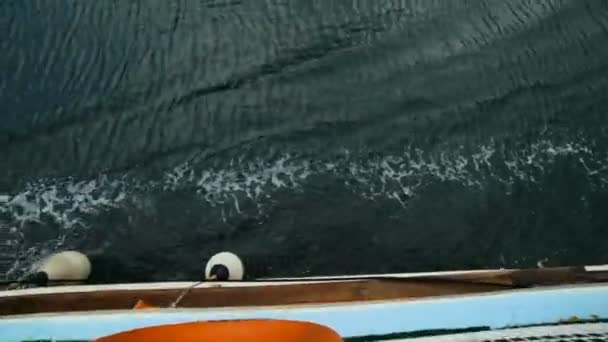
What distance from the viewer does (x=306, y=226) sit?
3338 mm

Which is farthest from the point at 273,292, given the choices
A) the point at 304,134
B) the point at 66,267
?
the point at 304,134

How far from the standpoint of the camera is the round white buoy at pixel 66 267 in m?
2.78

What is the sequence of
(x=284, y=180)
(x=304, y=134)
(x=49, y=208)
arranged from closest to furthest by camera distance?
(x=49, y=208), (x=284, y=180), (x=304, y=134)

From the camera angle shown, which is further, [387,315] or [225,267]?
[225,267]

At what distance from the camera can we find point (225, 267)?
280cm

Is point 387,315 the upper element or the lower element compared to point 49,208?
lower

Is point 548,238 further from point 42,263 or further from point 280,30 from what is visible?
point 42,263

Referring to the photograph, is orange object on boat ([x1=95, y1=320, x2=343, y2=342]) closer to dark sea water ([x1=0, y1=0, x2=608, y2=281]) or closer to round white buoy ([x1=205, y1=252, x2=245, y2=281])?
round white buoy ([x1=205, y1=252, x2=245, y2=281])

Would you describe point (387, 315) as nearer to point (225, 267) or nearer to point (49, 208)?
point (225, 267)

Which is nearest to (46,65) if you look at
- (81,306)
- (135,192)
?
(135,192)

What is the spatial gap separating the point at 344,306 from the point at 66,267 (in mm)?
1497

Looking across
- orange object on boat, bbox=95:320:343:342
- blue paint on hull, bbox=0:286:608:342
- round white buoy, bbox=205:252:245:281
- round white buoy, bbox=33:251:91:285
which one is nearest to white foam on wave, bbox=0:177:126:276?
round white buoy, bbox=33:251:91:285

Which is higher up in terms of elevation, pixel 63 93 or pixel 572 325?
pixel 63 93

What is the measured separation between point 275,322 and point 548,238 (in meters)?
2.65
